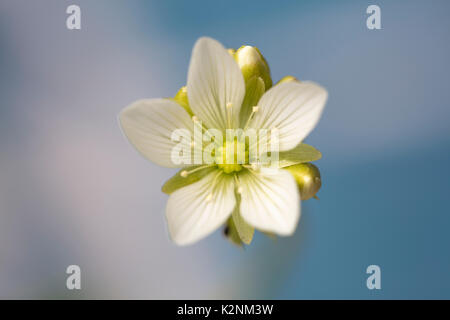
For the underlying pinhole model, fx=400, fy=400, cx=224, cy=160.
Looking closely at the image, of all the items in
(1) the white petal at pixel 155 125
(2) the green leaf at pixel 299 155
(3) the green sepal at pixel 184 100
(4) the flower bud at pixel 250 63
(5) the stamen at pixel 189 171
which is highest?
(4) the flower bud at pixel 250 63

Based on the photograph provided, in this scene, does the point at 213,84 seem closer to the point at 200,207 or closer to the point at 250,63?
the point at 250,63

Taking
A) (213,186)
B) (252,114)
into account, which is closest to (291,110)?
(252,114)

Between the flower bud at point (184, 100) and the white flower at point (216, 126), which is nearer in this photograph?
the white flower at point (216, 126)

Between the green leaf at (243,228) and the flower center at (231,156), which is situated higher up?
the flower center at (231,156)

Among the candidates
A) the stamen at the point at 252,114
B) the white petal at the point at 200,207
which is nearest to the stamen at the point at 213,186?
the white petal at the point at 200,207

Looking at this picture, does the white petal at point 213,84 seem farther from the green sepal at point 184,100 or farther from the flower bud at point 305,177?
the flower bud at point 305,177

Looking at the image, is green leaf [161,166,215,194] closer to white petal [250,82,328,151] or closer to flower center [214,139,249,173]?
flower center [214,139,249,173]

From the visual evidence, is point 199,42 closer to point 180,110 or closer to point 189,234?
point 180,110

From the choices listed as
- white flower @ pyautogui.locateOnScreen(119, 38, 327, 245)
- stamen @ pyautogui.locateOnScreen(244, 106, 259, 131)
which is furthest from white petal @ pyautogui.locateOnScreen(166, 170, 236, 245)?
stamen @ pyautogui.locateOnScreen(244, 106, 259, 131)
